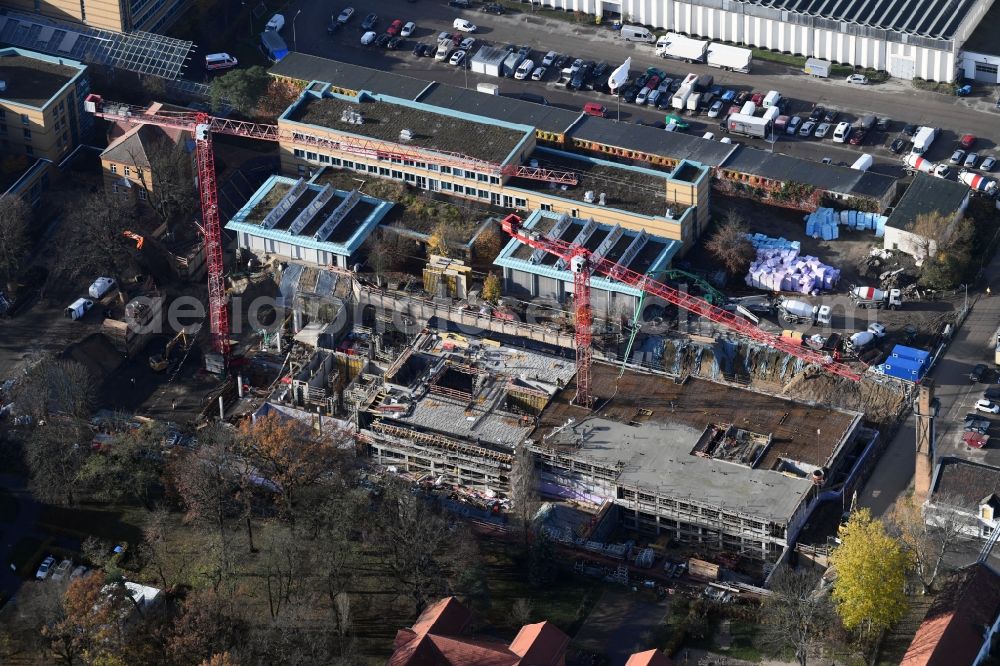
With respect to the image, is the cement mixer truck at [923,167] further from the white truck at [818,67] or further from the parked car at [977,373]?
the parked car at [977,373]

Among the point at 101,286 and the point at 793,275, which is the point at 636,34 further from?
the point at 101,286

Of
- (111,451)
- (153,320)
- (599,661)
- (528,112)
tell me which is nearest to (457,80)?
(528,112)

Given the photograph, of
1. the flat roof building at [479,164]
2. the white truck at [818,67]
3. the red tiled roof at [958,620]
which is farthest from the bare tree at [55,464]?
the white truck at [818,67]

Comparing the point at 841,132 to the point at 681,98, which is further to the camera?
the point at 681,98

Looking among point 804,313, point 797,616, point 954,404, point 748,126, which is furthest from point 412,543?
point 748,126

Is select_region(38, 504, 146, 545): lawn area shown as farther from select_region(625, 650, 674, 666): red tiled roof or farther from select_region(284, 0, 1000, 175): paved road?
select_region(284, 0, 1000, 175): paved road

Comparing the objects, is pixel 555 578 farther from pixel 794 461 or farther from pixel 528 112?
pixel 528 112
